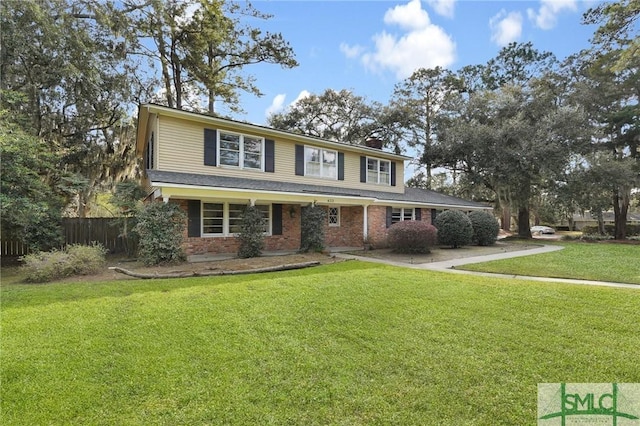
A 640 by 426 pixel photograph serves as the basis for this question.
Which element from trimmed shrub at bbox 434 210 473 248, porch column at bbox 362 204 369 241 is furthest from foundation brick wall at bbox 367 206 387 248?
trimmed shrub at bbox 434 210 473 248

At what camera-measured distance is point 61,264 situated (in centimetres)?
789

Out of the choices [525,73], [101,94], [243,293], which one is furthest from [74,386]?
[525,73]

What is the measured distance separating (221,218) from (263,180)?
236 centimetres

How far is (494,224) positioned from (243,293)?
15.0 meters

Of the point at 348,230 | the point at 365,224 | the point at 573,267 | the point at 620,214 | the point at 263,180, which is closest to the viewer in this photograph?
the point at 573,267

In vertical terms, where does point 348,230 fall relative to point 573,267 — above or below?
above

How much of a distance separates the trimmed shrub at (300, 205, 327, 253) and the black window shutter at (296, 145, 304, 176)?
99.8 inches

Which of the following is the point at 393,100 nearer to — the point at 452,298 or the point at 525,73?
the point at 525,73

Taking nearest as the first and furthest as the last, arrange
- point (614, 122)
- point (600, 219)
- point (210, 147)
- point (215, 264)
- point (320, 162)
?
point (215, 264) < point (210, 147) < point (320, 162) < point (614, 122) < point (600, 219)

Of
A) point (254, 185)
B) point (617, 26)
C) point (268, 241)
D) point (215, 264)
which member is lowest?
point (215, 264)

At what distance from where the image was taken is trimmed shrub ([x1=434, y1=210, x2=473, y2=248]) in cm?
1501

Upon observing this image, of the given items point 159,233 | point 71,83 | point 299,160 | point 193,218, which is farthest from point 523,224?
point 71,83

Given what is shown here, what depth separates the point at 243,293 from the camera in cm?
605

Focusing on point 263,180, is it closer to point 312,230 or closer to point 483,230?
point 312,230
